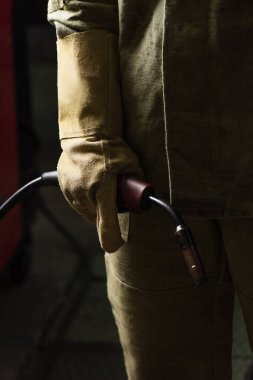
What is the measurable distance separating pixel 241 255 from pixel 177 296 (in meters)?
0.16

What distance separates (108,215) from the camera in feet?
4.49

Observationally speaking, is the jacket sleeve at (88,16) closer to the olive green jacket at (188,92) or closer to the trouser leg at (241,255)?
the olive green jacket at (188,92)

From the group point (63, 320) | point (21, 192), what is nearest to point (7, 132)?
point (63, 320)

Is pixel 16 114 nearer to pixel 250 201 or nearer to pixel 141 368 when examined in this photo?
pixel 141 368

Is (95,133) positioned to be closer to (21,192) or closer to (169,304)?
(21,192)

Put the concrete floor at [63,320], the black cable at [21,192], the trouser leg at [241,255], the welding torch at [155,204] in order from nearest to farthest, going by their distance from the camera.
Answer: the welding torch at [155,204], the trouser leg at [241,255], the black cable at [21,192], the concrete floor at [63,320]

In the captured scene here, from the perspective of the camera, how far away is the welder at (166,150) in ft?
4.22

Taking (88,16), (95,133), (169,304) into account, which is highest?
(88,16)

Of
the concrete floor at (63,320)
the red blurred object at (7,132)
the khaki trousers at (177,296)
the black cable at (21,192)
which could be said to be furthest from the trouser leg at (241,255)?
the red blurred object at (7,132)

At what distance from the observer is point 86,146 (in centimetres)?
138

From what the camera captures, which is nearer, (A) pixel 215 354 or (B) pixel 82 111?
(B) pixel 82 111

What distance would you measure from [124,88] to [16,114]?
1471 mm

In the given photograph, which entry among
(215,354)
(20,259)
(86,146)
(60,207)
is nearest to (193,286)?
(215,354)

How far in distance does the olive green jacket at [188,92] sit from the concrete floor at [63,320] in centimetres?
136
